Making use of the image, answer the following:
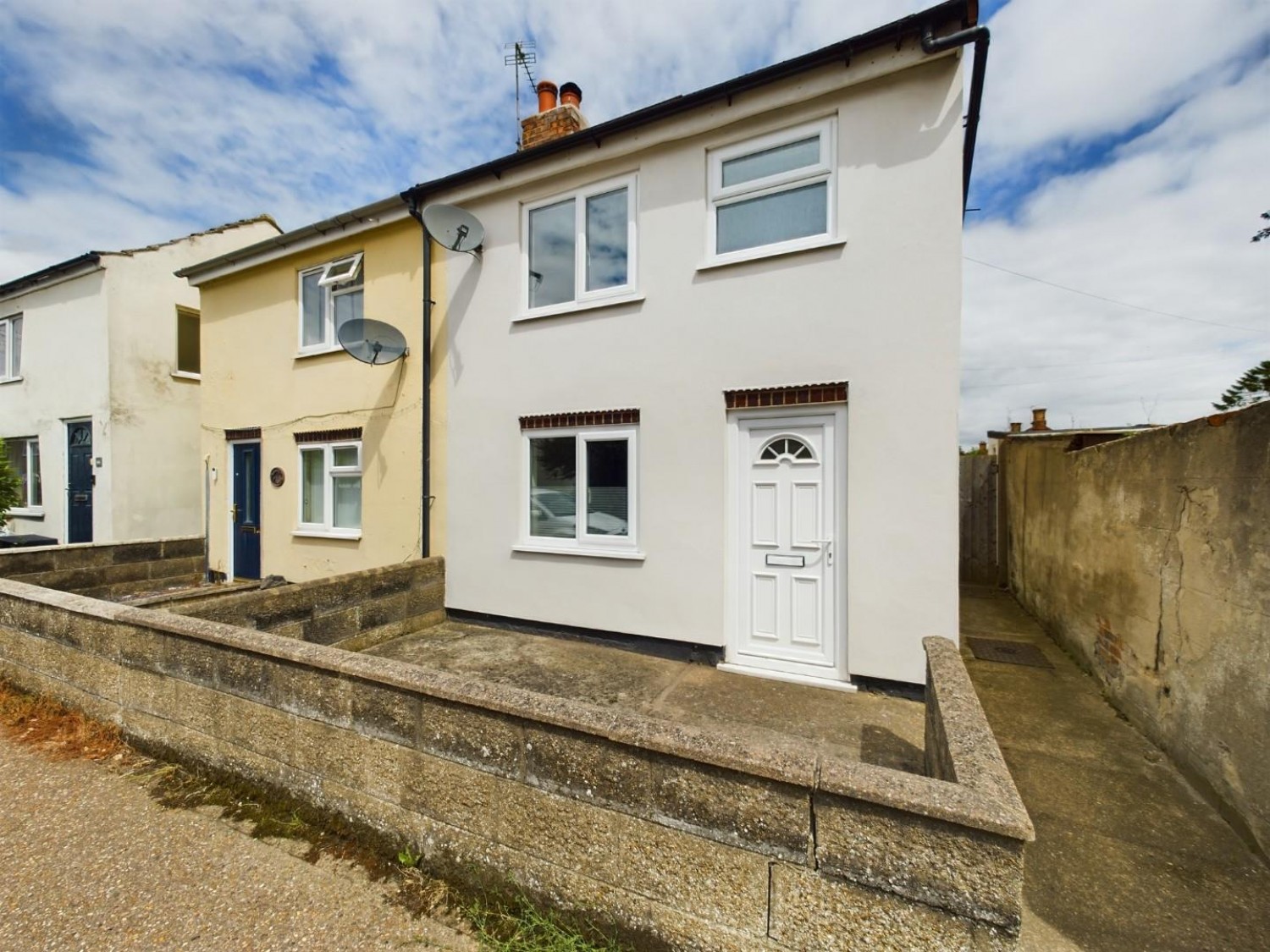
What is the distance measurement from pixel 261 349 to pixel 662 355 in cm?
659

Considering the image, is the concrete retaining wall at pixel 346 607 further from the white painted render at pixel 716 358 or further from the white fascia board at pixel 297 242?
the white fascia board at pixel 297 242

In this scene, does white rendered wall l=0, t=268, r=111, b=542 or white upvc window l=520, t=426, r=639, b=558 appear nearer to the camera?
white upvc window l=520, t=426, r=639, b=558

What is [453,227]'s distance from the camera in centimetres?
604

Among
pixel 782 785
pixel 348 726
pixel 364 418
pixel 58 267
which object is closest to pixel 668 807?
pixel 782 785

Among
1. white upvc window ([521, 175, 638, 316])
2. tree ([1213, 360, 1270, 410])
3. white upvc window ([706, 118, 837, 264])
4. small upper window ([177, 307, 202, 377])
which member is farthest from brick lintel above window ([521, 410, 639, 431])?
small upper window ([177, 307, 202, 377])

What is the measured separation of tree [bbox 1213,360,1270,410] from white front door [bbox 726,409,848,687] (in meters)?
4.34

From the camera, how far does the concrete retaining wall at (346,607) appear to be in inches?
176

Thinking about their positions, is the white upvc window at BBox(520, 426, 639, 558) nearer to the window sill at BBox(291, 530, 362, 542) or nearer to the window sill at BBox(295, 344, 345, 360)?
the window sill at BBox(291, 530, 362, 542)

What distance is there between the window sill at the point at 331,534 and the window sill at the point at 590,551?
8.76 feet

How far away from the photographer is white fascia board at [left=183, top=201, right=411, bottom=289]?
6816 mm

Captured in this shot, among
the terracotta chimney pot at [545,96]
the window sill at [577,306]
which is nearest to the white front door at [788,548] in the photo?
the window sill at [577,306]

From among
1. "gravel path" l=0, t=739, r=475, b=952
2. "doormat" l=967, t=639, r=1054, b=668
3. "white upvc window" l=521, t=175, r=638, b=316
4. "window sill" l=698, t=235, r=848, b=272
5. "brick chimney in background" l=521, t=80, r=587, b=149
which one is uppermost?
"brick chimney in background" l=521, t=80, r=587, b=149

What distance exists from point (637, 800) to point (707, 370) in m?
3.71

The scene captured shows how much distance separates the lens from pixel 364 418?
23.2ft
